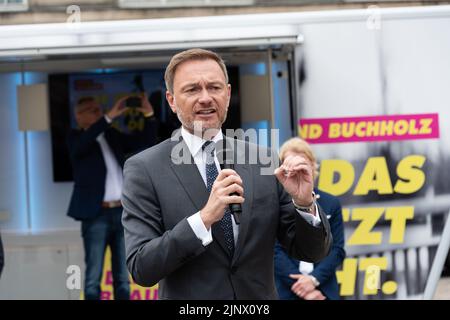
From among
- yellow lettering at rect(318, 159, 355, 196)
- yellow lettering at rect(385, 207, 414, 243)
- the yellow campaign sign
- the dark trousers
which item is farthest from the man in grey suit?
the yellow campaign sign

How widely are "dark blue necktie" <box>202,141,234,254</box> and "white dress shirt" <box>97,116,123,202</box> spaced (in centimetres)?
419

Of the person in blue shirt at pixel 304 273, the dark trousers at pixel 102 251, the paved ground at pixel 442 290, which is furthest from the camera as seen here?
the dark trousers at pixel 102 251

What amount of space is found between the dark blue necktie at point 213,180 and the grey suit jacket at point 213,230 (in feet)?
0.07

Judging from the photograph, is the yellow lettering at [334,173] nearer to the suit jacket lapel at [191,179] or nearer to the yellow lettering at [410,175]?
the yellow lettering at [410,175]

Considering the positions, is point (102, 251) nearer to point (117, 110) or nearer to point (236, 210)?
point (117, 110)

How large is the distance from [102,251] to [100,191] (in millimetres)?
519

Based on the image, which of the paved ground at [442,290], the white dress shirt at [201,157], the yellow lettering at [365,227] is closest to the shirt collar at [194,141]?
the white dress shirt at [201,157]

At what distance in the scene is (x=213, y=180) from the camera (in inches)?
91.4

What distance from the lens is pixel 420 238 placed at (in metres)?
5.79

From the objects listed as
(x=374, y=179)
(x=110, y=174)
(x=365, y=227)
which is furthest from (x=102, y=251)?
(x=374, y=179)

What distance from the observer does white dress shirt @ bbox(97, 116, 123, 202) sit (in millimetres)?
6508

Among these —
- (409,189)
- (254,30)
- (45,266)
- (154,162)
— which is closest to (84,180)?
(45,266)

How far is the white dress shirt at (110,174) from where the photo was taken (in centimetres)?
651

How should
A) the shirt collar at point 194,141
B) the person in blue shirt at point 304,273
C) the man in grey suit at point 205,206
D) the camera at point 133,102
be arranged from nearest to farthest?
the man in grey suit at point 205,206 → the shirt collar at point 194,141 → the person in blue shirt at point 304,273 → the camera at point 133,102
